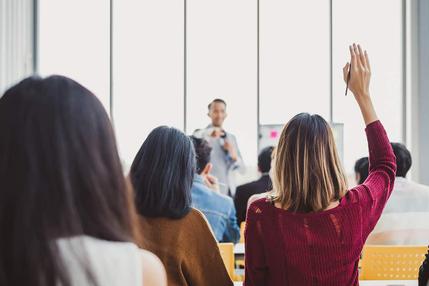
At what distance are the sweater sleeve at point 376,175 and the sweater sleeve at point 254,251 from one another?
0.37 metres

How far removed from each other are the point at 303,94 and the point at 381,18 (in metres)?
1.62

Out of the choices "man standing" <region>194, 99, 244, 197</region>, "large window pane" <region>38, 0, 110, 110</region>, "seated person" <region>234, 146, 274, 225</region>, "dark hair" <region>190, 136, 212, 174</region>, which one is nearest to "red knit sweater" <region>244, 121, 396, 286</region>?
"dark hair" <region>190, 136, 212, 174</region>

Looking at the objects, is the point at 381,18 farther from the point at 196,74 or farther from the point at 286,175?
the point at 286,175

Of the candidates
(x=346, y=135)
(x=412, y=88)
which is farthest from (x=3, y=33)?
(x=412, y=88)

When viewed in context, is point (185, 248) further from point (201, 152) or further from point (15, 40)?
point (15, 40)

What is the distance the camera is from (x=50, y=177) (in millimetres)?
831

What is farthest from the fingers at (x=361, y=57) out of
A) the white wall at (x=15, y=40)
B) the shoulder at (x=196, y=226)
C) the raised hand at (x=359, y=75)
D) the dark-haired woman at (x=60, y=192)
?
the white wall at (x=15, y=40)

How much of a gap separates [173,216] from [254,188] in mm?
2301

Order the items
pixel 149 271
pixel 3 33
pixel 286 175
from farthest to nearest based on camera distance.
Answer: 1. pixel 3 33
2. pixel 286 175
3. pixel 149 271

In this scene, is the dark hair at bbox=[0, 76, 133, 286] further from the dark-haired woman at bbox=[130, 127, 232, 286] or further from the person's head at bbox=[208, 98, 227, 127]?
the person's head at bbox=[208, 98, 227, 127]

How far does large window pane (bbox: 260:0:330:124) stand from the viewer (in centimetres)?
756

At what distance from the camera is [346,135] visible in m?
7.62

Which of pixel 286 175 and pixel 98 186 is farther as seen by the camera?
pixel 286 175

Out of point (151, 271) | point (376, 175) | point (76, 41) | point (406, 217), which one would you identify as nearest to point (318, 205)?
point (376, 175)
